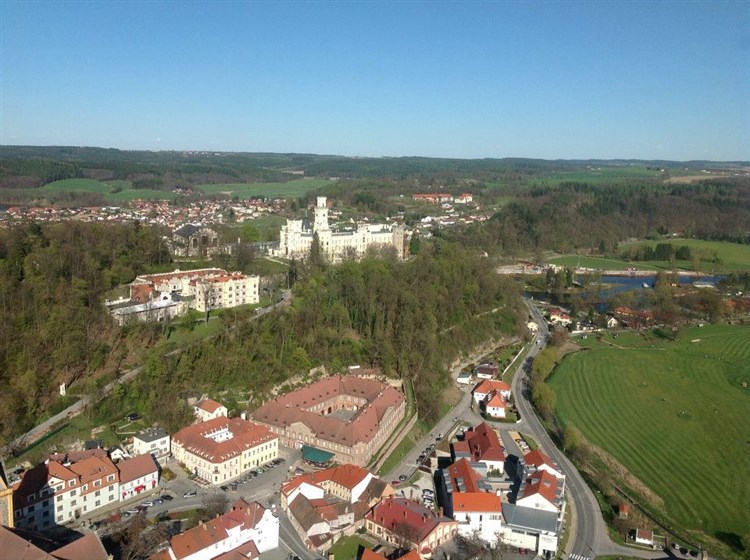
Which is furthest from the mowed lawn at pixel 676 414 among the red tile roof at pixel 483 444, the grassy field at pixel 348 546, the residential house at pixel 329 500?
the grassy field at pixel 348 546

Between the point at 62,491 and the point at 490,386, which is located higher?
the point at 62,491

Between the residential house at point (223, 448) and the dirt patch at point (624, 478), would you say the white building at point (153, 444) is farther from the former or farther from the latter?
the dirt patch at point (624, 478)

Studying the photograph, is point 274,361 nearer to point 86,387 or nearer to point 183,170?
point 86,387

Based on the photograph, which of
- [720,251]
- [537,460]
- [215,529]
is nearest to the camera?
[215,529]

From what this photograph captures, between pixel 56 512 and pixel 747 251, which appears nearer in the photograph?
pixel 56 512

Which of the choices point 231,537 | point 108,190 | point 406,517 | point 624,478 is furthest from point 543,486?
point 108,190

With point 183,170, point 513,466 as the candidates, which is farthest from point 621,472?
point 183,170

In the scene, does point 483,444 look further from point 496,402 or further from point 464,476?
point 496,402
